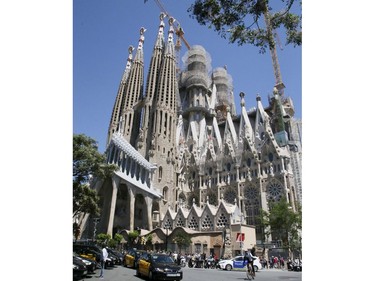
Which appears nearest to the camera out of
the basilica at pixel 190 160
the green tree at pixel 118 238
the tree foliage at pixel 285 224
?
the tree foliage at pixel 285 224

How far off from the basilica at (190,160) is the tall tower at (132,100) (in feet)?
0.37

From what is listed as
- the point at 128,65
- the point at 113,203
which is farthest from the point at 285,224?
the point at 128,65

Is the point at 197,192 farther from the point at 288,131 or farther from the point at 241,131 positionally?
the point at 288,131

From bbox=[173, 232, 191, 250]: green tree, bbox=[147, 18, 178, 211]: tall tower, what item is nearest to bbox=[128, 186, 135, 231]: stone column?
bbox=[147, 18, 178, 211]: tall tower

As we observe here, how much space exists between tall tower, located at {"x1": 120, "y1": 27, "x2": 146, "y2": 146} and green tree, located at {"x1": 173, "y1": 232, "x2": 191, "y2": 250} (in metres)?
15.8

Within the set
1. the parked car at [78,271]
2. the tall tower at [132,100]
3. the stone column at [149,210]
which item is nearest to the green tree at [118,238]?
the stone column at [149,210]

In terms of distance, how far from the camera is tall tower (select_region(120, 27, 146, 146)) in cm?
3297

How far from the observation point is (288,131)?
30406 millimetres

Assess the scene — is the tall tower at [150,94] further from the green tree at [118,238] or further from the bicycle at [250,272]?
the bicycle at [250,272]

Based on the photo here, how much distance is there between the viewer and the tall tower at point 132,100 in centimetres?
3297

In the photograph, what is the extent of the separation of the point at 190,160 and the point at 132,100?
950 centimetres

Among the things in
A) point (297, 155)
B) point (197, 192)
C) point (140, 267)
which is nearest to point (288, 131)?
point (297, 155)

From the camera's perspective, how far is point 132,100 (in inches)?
1351
